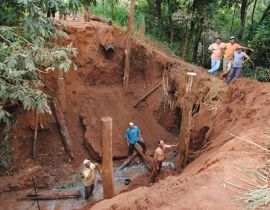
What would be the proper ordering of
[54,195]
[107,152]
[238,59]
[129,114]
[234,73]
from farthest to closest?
[129,114], [234,73], [238,59], [54,195], [107,152]

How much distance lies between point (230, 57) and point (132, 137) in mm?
3754

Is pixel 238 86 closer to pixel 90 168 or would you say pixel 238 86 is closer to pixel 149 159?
pixel 149 159

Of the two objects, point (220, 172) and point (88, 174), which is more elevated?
point (220, 172)

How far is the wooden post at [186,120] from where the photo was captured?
7609 millimetres

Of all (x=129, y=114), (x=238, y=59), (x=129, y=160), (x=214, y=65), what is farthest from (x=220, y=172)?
(x=129, y=114)

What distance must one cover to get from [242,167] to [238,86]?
4.43 m

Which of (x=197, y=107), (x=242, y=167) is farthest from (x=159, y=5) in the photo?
(x=242, y=167)

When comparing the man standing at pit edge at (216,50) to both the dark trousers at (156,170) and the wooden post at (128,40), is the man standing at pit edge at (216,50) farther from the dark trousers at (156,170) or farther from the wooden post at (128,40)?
the dark trousers at (156,170)

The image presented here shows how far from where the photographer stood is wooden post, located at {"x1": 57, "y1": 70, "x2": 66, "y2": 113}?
1045cm

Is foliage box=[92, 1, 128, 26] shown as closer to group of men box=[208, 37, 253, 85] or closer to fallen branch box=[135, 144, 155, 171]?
group of men box=[208, 37, 253, 85]

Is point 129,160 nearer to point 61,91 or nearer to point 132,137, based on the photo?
point 132,137

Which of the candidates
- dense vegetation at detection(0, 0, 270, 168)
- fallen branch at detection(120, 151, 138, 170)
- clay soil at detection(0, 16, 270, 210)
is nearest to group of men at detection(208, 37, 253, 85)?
clay soil at detection(0, 16, 270, 210)

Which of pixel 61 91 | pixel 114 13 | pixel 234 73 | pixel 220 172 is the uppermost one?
pixel 114 13

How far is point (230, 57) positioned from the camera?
408 inches
